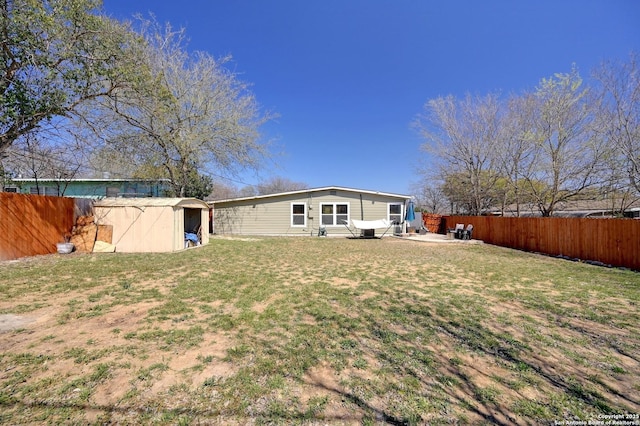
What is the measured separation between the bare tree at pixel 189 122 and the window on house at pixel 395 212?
25.1ft

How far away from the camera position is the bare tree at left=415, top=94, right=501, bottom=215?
1455 centimetres

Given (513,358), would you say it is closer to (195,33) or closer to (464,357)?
(464,357)

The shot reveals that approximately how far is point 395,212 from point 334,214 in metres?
3.55

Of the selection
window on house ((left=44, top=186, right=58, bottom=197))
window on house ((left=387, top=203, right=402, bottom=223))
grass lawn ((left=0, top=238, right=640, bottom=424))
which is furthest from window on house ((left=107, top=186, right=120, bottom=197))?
window on house ((left=387, top=203, right=402, bottom=223))

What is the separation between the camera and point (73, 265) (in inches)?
231

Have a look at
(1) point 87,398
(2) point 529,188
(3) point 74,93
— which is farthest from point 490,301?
(2) point 529,188

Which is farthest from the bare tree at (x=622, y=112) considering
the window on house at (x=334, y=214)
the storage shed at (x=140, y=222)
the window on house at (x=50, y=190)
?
the window on house at (x=50, y=190)

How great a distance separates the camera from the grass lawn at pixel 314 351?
171 centimetres

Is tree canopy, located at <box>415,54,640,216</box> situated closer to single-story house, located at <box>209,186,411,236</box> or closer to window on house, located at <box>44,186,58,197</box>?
single-story house, located at <box>209,186,411,236</box>

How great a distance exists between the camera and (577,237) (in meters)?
7.79

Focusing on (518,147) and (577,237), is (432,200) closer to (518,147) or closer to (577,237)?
(518,147)

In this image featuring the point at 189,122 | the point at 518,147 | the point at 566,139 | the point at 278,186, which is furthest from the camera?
the point at 278,186

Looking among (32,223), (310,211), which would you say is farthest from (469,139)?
(32,223)

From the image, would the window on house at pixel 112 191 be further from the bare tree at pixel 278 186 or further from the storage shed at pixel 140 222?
the bare tree at pixel 278 186
